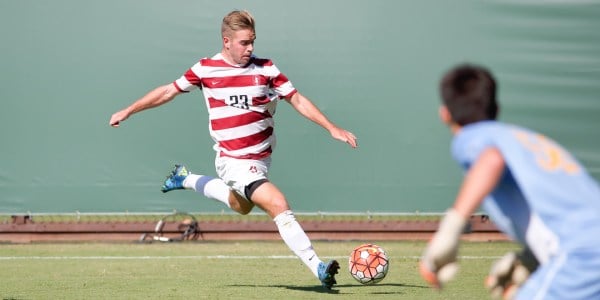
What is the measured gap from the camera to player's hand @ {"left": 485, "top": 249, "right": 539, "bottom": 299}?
3.89m

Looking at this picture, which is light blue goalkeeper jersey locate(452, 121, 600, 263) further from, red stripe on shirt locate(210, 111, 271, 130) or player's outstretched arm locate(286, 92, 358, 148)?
red stripe on shirt locate(210, 111, 271, 130)

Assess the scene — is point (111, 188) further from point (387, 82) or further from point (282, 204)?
point (282, 204)

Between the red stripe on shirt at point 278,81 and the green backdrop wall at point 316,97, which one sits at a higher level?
the red stripe on shirt at point 278,81

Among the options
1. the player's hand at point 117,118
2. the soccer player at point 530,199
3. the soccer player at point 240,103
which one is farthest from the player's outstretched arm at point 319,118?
the soccer player at point 530,199

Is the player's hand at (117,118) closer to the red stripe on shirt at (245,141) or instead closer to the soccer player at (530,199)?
the red stripe on shirt at (245,141)

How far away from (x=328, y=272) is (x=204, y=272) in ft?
5.67

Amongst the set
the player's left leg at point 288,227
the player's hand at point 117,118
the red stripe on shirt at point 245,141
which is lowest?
the player's left leg at point 288,227

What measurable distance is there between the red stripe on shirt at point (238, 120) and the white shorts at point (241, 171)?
243 mm

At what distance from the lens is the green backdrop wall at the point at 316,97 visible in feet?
37.2

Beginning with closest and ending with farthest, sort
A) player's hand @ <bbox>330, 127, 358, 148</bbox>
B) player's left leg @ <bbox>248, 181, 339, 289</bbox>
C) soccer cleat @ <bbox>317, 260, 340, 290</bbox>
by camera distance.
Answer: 1. soccer cleat @ <bbox>317, 260, 340, 290</bbox>
2. player's left leg @ <bbox>248, 181, 339, 289</bbox>
3. player's hand @ <bbox>330, 127, 358, 148</bbox>

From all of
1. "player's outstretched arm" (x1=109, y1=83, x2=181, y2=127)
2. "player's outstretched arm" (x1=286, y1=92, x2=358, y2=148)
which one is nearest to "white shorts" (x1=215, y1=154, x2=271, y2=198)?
"player's outstretched arm" (x1=286, y1=92, x2=358, y2=148)

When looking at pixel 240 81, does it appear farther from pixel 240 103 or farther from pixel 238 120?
pixel 238 120

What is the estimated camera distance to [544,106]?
11.4 meters

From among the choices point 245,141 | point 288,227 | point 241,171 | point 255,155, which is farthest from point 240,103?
point 288,227
